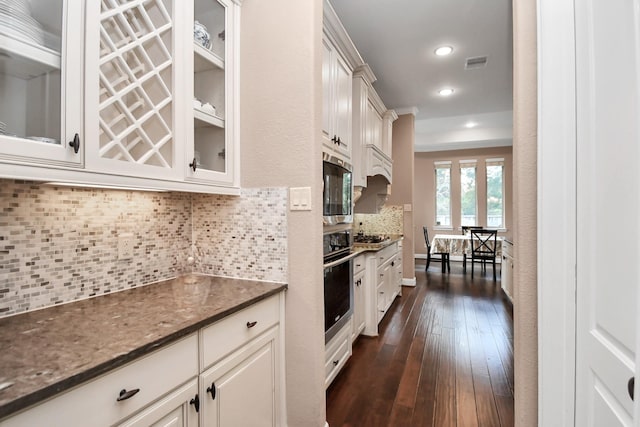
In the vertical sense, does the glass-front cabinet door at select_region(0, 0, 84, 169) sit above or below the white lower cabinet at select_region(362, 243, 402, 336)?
above

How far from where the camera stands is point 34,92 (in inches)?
36.3

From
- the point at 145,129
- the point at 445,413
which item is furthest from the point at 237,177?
the point at 445,413

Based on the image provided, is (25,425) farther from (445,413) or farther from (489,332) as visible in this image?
(489,332)

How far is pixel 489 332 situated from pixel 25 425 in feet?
11.7

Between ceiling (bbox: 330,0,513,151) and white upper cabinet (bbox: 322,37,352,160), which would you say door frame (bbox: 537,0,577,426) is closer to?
white upper cabinet (bbox: 322,37,352,160)

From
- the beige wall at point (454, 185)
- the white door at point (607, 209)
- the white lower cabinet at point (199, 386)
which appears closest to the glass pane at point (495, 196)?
the beige wall at point (454, 185)

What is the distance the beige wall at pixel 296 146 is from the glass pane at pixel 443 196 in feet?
23.6

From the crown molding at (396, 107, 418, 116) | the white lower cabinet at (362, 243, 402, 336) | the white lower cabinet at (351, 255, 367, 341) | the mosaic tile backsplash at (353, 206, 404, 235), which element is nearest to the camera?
the white lower cabinet at (351, 255, 367, 341)

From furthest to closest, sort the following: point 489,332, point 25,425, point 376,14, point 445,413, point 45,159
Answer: point 489,332 < point 376,14 < point 445,413 < point 45,159 < point 25,425

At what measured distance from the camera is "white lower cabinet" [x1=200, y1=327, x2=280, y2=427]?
113cm

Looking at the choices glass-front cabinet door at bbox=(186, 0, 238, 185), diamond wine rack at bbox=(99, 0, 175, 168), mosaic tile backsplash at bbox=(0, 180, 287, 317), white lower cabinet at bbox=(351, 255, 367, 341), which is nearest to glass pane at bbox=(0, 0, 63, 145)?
diamond wine rack at bbox=(99, 0, 175, 168)

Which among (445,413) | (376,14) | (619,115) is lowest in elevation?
(445,413)

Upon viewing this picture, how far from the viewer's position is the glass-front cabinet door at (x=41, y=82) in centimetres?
86

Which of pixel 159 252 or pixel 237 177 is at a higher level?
pixel 237 177
